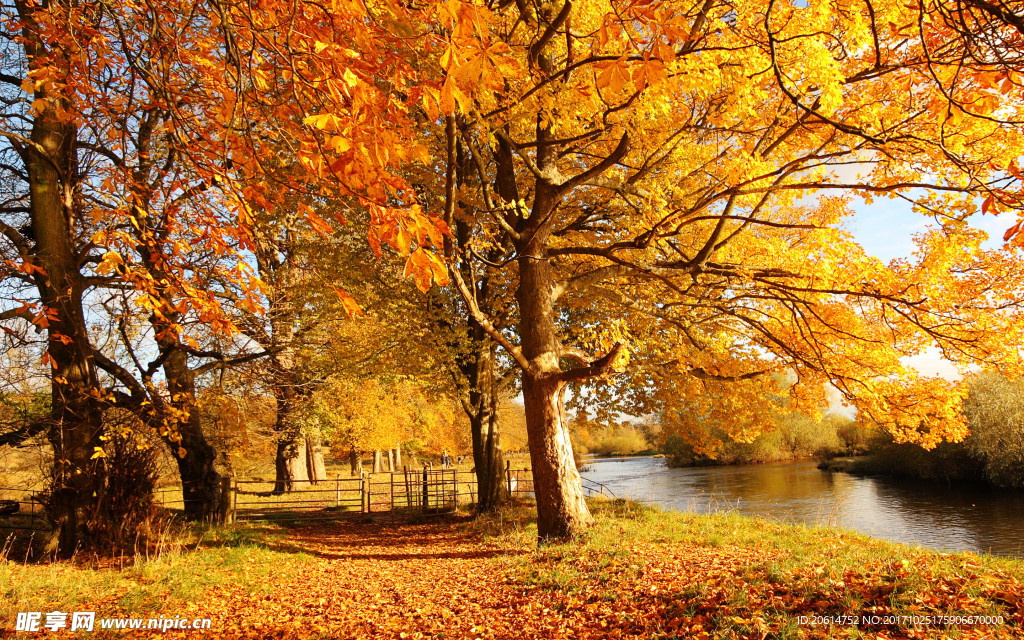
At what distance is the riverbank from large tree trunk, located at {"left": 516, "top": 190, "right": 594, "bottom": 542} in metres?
0.41

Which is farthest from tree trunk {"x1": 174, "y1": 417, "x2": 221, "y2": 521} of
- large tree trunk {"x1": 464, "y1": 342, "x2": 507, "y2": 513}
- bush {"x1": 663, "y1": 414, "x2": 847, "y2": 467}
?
bush {"x1": 663, "y1": 414, "x2": 847, "y2": 467}

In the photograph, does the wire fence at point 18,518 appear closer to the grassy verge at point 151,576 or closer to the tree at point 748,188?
the grassy verge at point 151,576

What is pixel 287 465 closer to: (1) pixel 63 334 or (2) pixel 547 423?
(1) pixel 63 334

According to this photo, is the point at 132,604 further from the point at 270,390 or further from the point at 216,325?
the point at 270,390

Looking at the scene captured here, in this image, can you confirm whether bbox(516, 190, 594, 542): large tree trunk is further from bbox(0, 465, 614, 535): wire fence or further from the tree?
bbox(0, 465, 614, 535): wire fence

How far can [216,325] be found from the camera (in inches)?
175

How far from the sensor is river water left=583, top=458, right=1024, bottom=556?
480 inches

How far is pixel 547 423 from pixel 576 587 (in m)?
2.36

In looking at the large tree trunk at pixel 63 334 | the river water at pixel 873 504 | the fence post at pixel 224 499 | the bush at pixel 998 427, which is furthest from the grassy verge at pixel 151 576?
the bush at pixel 998 427

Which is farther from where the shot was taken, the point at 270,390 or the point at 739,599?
the point at 270,390

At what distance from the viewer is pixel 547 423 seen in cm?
683

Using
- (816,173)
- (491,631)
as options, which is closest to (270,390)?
(491,631)

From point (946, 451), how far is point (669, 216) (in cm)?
2210

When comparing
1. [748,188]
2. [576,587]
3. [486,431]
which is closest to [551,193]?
[748,188]
